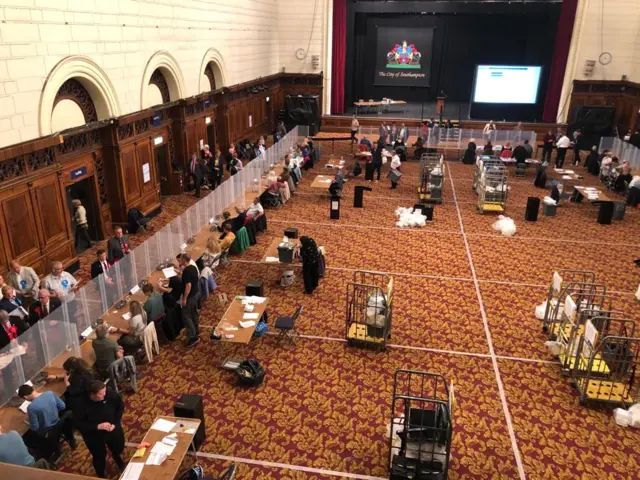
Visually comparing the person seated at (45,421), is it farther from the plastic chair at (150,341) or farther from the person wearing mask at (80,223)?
the person wearing mask at (80,223)

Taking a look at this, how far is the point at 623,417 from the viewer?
797 centimetres

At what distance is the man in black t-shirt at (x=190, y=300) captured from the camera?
946 centimetres

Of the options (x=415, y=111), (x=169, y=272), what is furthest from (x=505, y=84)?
(x=169, y=272)

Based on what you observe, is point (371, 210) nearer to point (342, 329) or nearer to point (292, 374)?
point (342, 329)

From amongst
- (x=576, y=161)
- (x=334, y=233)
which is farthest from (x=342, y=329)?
(x=576, y=161)

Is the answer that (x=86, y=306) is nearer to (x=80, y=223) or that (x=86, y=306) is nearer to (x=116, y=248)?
(x=116, y=248)

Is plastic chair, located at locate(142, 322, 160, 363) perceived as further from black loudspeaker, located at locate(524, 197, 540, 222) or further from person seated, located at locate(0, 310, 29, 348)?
black loudspeaker, located at locate(524, 197, 540, 222)

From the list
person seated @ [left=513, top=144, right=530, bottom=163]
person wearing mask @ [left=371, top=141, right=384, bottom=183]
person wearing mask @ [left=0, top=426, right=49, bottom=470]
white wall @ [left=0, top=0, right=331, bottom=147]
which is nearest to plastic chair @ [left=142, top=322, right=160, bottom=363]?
person wearing mask @ [left=0, top=426, right=49, bottom=470]

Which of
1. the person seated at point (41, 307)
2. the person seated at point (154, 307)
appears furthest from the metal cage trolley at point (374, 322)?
the person seated at point (41, 307)

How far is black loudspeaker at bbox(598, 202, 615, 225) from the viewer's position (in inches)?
640

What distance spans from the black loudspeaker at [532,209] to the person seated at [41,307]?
1368cm

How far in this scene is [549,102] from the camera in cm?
2930

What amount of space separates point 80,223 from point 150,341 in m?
5.57

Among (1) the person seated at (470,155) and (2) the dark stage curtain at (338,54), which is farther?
(2) the dark stage curtain at (338,54)
